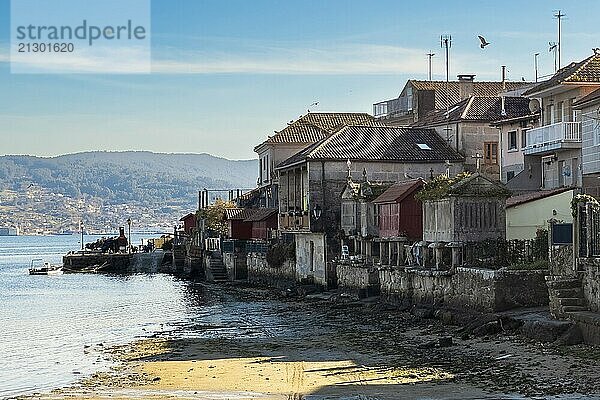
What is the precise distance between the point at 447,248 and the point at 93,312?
2231cm

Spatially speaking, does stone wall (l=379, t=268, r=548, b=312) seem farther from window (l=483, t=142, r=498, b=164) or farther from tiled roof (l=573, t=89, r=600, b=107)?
window (l=483, t=142, r=498, b=164)

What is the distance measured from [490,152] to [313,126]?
25.6 metres

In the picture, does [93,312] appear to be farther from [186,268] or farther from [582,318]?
[186,268]

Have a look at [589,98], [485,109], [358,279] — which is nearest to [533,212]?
[589,98]

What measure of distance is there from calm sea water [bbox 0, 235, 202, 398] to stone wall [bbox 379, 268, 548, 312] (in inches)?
414

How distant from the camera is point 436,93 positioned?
257 feet

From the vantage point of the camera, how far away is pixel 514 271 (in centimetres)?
3434

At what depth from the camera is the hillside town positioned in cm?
3400

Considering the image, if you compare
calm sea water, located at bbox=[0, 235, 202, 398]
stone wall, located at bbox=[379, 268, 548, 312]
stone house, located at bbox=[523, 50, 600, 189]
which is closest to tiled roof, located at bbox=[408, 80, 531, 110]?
calm sea water, located at bbox=[0, 235, 202, 398]

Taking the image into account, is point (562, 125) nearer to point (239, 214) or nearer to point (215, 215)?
point (239, 214)

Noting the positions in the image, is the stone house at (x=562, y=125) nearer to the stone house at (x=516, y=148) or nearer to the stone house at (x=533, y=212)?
the stone house at (x=516, y=148)

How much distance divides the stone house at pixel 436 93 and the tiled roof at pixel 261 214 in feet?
41.8

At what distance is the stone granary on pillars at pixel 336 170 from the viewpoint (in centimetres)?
5769

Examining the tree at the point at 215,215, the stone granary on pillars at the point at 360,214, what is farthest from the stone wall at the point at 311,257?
the tree at the point at 215,215
